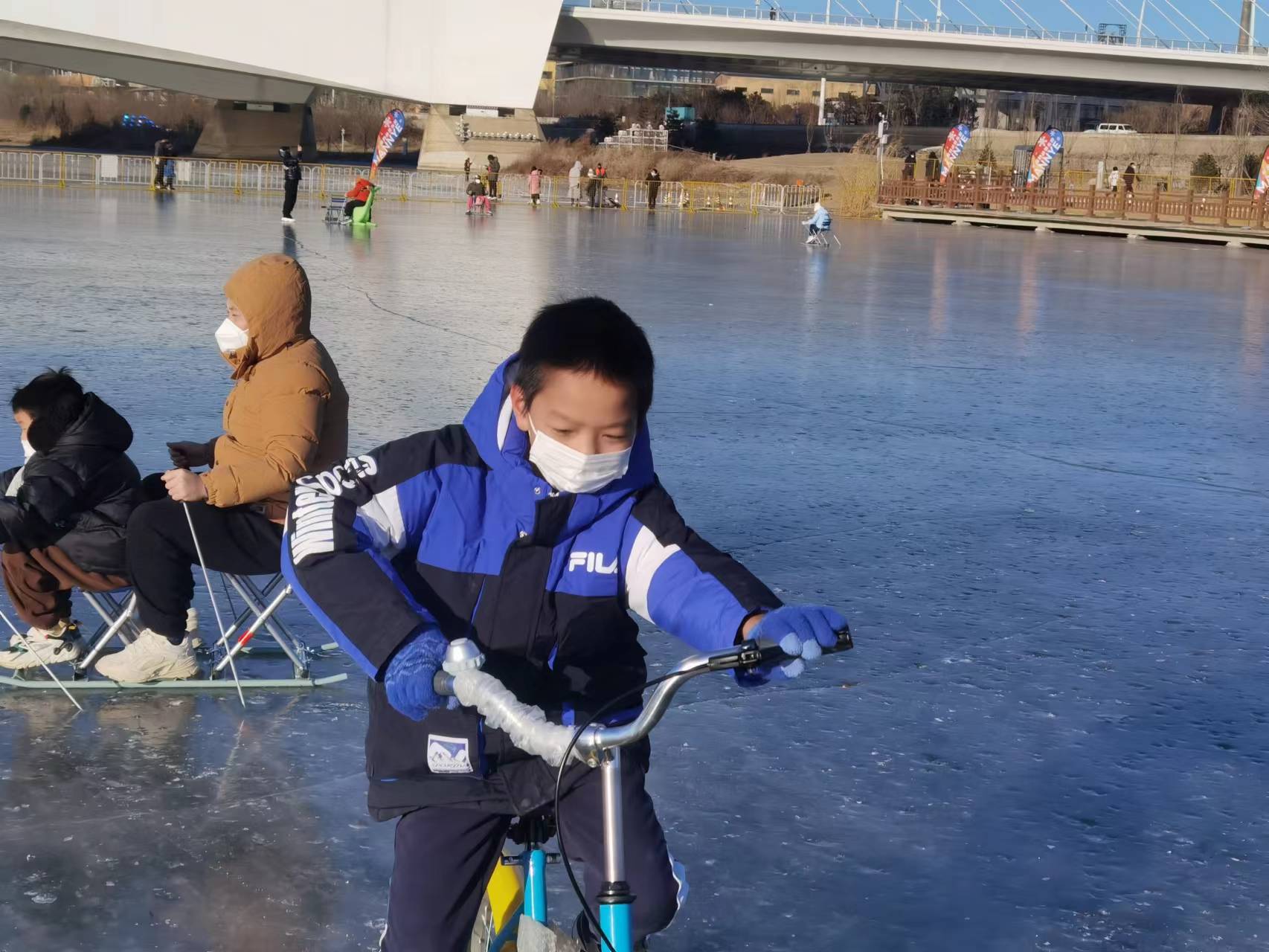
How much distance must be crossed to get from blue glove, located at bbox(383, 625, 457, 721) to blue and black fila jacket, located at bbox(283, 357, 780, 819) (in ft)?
0.68

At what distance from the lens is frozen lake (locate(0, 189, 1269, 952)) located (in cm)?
321

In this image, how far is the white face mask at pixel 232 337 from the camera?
13.2ft

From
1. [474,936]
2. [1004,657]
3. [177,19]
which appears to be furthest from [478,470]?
[177,19]

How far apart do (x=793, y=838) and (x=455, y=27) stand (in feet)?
233

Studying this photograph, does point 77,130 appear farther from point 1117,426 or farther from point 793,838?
point 793,838

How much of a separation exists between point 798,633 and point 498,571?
50 centimetres

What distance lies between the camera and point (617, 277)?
18.7 metres

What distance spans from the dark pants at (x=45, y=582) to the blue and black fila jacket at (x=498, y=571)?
226cm

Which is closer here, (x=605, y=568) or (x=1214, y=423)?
(x=605, y=568)

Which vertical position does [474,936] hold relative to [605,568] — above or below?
below

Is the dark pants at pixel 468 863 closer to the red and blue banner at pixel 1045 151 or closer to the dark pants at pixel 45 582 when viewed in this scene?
the dark pants at pixel 45 582

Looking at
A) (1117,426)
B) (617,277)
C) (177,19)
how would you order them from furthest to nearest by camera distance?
(177,19)
(617,277)
(1117,426)

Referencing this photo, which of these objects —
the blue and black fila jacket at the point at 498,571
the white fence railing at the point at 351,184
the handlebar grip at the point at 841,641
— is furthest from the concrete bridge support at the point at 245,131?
the handlebar grip at the point at 841,641

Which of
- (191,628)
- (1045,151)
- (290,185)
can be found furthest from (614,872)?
(1045,151)
